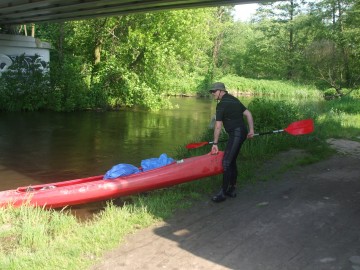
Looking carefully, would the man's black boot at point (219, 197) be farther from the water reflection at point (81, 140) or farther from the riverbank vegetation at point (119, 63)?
the riverbank vegetation at point (119, 63)

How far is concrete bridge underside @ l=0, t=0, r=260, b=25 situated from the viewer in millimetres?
12570

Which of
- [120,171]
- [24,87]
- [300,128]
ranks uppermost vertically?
[24,87]

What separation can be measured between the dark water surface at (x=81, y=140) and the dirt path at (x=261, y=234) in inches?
176

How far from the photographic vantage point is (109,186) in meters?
6.41

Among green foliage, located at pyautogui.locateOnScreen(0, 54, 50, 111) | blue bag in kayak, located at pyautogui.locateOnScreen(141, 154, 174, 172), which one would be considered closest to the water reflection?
green foliage, located at pyautogui.locateOnScreen(0, 54, 50, 111)

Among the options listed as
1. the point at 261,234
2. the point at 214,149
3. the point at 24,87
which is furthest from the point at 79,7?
the point at 261,234

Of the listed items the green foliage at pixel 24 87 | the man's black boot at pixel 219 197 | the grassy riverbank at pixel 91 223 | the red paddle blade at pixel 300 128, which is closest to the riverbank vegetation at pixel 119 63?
the green foliage at pixel 24 87

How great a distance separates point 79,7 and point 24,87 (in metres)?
7.64

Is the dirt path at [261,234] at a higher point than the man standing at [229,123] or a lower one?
lower

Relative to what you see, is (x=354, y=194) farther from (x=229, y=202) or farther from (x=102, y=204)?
(x=102, y=204)

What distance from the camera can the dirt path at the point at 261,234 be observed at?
4.03 metres

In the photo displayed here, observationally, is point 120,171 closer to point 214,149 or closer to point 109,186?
point 109,186

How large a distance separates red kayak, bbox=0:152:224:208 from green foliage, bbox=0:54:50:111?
594 inches

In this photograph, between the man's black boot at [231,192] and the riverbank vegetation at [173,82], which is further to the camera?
the man's black boot at [231,192]
